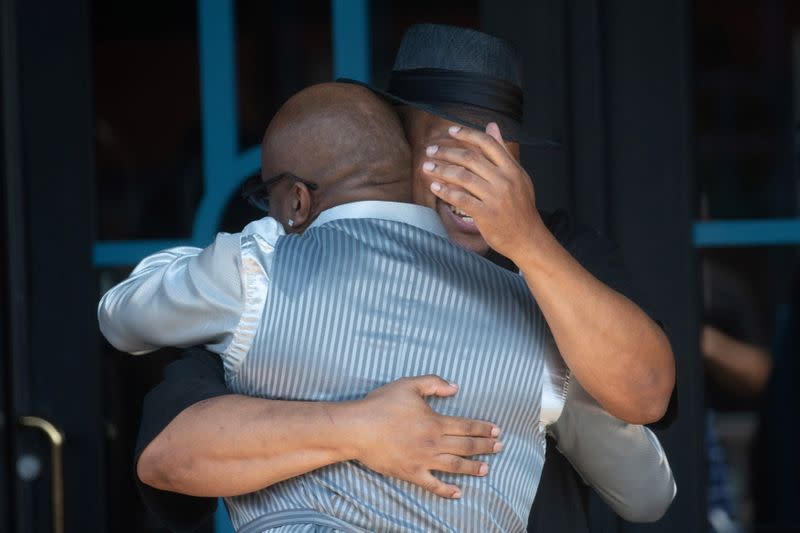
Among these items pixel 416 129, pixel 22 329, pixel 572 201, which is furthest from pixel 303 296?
pixel 22 329

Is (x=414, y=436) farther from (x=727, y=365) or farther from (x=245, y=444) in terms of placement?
(x=727, y=365)

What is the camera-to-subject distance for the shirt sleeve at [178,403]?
154 cm

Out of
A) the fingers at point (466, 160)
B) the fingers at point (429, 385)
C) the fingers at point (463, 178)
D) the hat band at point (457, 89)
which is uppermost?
the hat band at point (457, 89)

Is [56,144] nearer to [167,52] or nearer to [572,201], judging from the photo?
[167,52]

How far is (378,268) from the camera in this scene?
1.47 metres

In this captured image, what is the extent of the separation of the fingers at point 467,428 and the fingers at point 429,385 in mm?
38

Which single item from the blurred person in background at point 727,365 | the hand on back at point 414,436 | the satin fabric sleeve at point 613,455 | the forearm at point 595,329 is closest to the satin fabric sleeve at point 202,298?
the hand on back at point 414,436

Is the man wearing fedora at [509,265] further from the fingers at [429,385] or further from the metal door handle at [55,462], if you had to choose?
the metal door handle at [55,462]

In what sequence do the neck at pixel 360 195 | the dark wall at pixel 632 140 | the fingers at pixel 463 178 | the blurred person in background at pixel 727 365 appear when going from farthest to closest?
the blurred person in background at pixel 727 365 → the dark wall at pixel 632 140 → the neck at pixel 360 195 → the fingers at pixel 463 178

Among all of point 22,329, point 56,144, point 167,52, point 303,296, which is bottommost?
point 22,329

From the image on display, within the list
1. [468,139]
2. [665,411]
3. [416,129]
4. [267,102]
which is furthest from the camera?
[267,102]

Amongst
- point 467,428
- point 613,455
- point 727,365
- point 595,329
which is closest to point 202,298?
point 467,428

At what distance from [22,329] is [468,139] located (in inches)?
63.4

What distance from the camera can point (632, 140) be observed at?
2.59m
